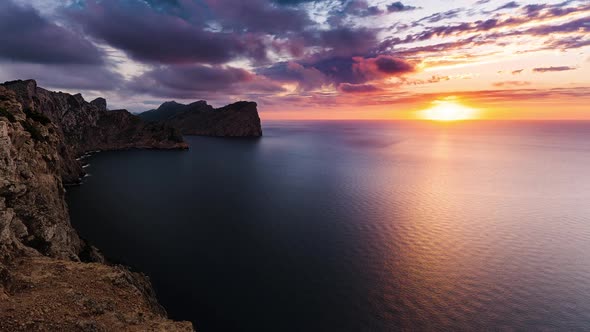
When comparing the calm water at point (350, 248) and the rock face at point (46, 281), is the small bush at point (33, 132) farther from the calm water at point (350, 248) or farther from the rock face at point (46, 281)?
the calm water at point (350, 248)

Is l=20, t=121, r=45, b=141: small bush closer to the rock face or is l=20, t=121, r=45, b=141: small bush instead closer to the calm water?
the rock face

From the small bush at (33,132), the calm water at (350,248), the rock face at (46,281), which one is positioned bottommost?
the calm water at (350,248)

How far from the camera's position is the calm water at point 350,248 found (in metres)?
41.5

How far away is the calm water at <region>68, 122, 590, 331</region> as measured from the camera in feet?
136

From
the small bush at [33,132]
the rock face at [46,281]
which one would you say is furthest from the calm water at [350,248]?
the small bush at [33,132]

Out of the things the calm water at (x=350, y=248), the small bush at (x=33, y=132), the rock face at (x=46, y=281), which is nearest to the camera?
the rock face at (x=46, y=281)

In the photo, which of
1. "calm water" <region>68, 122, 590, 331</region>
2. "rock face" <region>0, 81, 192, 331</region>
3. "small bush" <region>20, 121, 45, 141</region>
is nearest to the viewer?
"rock face" <region>0, 81, 192, 331</region>

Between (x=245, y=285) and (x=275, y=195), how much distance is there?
55457mm

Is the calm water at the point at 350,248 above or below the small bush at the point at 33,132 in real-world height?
below

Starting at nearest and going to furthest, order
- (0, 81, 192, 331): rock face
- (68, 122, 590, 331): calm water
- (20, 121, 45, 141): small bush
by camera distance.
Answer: (0, 81, 192, 331): rock face < (68, 122, 590, 331): calm water < (20, 121, 45, 141): small bush

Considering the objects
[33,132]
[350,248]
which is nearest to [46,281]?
[33,132]

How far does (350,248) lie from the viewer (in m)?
60.6

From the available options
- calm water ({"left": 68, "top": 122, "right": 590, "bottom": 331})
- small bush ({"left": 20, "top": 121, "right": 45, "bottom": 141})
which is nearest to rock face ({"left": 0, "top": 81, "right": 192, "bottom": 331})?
small bush ({"left": 20, "top": 121, "right": 45, "bottom": 141})

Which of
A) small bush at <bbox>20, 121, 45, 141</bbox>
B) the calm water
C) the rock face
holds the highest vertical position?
small bush at <bbox>20, 121, 45, 141</bbox>
